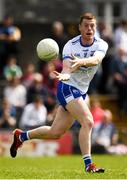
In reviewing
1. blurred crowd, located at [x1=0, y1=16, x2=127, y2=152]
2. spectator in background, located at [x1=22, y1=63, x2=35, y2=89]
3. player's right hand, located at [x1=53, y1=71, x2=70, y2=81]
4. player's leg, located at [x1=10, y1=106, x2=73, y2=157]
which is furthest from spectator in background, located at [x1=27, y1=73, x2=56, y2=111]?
player's right hand, located at [x1=53, y1=71, x2=70, y2=81]

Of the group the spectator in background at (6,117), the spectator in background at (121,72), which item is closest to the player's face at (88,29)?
the spectator in background at (6,117)

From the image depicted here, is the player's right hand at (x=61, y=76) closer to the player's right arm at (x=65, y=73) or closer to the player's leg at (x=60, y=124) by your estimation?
the player's right arm at (x=65, y=73)

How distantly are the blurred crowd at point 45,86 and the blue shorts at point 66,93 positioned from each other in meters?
9.86

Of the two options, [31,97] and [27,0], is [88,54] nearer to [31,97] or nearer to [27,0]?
[31,97]

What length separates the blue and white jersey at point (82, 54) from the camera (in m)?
13.1

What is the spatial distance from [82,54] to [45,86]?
11.4 meters

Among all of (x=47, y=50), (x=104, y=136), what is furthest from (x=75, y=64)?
(x=104, y=136)

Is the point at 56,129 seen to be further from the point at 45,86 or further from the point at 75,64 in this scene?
the point at 45,86

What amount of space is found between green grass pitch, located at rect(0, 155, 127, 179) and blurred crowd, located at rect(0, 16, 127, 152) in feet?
5.06

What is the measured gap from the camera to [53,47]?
43.7 feet

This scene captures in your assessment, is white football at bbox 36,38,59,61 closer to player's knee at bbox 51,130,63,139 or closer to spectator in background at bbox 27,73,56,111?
player's knee at bbox 51,130,63,139

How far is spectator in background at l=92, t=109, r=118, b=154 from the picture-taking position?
23.2 metres

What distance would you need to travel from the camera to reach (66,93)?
13.0m

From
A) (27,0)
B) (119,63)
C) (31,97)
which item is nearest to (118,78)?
(119,63)
